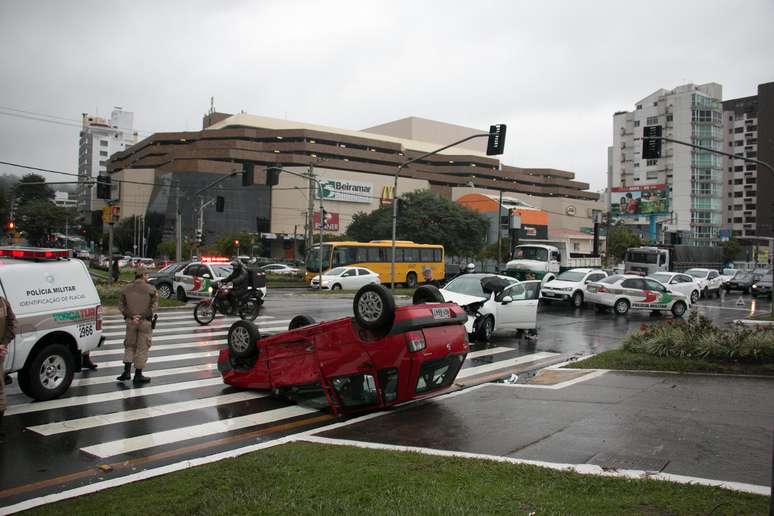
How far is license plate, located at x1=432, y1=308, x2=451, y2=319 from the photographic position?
7.85 meters

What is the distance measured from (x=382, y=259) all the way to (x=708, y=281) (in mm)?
19177

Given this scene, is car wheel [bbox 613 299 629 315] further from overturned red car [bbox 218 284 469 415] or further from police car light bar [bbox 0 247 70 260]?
police car light bar [bbox 0 247 70 260]

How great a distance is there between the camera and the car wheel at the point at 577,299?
25.1 m

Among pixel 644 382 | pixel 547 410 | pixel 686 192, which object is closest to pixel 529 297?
pixel 644 382

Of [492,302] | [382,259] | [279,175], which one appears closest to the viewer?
[492,302]

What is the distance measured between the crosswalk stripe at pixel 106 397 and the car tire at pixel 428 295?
3.60 m

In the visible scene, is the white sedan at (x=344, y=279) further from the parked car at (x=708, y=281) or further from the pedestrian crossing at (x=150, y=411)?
the pedestrian crossing at (x=150, y=411)

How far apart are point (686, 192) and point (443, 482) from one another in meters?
109

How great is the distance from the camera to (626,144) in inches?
4437

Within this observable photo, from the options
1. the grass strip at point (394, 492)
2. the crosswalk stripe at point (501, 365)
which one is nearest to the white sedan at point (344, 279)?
the crosswalk stripe at point (501, 365)

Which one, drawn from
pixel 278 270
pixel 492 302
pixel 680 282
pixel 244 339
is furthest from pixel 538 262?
pixel 244 339

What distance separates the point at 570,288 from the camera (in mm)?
24922

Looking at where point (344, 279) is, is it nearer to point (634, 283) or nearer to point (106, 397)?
point (634, 283)

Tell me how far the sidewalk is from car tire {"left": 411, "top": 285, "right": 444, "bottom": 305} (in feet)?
4.84
